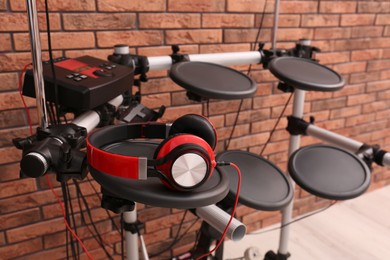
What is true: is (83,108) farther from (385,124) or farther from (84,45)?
(385,124)

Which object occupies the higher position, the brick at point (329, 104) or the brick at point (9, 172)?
the brick at point (329, 104)

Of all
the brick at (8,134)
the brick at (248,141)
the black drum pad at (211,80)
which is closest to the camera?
the black drum pad at (211,80)

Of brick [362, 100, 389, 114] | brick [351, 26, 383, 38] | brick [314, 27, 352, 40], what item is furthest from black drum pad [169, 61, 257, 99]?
brick [362, 100, 389, 114]

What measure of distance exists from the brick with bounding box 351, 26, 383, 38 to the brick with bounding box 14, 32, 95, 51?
→ 1545 millimetres

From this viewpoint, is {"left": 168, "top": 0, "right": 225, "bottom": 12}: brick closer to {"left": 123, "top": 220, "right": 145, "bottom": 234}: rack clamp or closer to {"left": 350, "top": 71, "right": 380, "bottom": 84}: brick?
{"left": 123, "top": 220, "right": 145, "bottom": 234}: rack clamp

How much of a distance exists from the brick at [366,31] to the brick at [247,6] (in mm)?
665

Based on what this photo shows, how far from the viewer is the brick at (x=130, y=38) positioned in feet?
4.75

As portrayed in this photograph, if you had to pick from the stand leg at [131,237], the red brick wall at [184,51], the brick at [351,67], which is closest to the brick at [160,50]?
the red brick wall at [184,51]

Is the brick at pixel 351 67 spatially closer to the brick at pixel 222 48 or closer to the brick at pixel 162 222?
the brick at pixel 222 48

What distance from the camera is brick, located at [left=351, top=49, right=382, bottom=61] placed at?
2.21 m

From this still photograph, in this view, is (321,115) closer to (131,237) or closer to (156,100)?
(156,100)

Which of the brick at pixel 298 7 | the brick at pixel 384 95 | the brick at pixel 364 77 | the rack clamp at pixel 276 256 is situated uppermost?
the brick at pixel 298 7

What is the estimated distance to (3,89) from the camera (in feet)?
4.29

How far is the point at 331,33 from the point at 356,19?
0.21m
